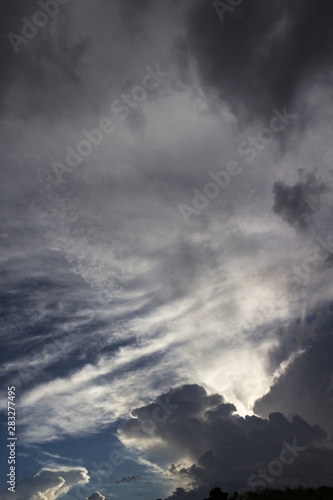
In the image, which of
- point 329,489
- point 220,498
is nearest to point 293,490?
point 329,489

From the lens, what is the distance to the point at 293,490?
31.4 meters

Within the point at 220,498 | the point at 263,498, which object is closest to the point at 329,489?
the point at 263,498

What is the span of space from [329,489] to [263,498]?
7.02 meters

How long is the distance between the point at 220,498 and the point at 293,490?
846cm

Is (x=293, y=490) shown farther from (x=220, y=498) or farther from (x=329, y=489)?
(x=220, y=498)

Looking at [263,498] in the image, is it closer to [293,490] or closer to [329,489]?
[293,490]

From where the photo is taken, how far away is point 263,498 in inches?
1177

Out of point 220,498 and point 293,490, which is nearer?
point 293,490

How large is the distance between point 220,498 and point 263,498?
6.92 metres

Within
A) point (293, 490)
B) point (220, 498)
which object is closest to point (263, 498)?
point (293, 490)

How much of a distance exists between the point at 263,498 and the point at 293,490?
3896 millimetres

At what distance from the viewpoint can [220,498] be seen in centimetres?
3453

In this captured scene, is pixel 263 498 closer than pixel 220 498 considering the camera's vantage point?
Yes
